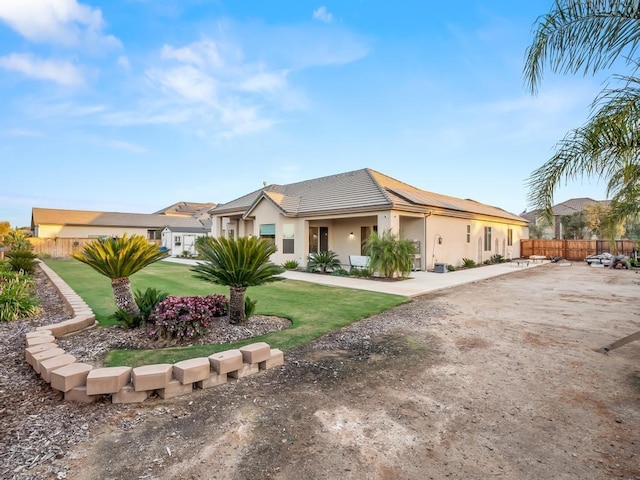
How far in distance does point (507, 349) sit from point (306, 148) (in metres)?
17.7

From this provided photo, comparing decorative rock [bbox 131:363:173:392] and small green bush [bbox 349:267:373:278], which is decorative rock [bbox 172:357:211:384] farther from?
small green bush [bbox 349:267:373:278]

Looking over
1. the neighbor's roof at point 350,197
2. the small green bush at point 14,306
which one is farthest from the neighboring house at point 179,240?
the small green bush at point 14,306

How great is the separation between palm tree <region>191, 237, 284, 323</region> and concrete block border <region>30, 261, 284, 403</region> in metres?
1.93

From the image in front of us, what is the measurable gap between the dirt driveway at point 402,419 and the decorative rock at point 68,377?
0.73m

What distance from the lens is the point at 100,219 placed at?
3762 centimetres

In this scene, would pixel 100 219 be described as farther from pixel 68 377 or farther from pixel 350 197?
pixel 68 377

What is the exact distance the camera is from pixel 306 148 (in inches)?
808

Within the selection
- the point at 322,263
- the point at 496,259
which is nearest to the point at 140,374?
the point at 322,263

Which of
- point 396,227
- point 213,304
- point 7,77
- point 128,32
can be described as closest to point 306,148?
point 396,227

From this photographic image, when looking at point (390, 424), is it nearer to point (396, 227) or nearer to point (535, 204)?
point (535, 204)

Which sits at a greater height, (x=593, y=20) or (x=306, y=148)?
(x=306, y=148)

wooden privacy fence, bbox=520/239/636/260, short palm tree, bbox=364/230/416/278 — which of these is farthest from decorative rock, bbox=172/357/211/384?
wooden privacy fence, bbox=520/239/636/260

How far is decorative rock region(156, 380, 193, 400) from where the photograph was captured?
344 cm

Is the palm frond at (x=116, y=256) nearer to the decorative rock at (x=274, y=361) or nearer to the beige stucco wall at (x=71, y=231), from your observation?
the decorative rock at (x=274, y=361)
